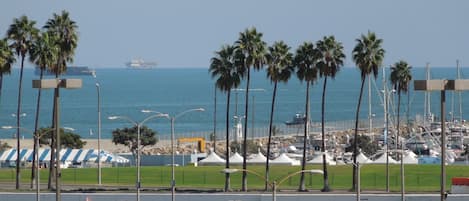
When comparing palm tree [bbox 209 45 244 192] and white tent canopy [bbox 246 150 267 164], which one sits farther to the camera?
white tent canopy [bbox 246 150 267 164]

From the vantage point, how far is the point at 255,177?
110 metres

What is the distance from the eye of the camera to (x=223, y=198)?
281 feet

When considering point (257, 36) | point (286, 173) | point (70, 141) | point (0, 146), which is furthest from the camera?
point (0, 146)

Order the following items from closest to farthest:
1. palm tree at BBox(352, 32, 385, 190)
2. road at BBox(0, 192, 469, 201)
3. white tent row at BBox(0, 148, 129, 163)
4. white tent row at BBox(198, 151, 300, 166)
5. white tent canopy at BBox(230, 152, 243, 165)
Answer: road at BBox(0, 192, 469, 201), palm tree at BBox(352, 32, 385, 190), white tent canopy at BBox(230, 152, 243, 165), white tent row at BBox(198, 151, 300, 166), white tent row at BBox(0, 148, 129, 163)

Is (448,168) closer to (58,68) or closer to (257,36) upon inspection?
(257,36)

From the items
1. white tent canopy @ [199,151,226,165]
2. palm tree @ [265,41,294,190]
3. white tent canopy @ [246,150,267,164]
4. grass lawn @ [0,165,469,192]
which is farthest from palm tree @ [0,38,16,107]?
white tent canopy @ [246,150,267,164]

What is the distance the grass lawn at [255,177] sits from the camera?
101 meters

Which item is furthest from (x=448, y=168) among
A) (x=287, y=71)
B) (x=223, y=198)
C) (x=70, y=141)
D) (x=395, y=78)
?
(x=70, y=141)

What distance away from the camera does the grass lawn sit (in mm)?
100562

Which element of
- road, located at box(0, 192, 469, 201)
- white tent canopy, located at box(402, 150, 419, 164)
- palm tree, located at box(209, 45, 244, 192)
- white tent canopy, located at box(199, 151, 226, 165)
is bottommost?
road, located at box(0, 192, 469, 201)

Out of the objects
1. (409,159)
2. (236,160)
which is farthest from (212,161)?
(409,159)

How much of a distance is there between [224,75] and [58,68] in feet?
43.2

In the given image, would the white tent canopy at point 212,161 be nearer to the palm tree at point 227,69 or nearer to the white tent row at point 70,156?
the white tent row at point 70,156

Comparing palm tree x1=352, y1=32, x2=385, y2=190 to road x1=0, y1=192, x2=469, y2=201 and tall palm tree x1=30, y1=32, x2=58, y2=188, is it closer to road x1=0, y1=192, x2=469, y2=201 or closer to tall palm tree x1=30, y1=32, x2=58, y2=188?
road x1=0, y1=192, x2=469, y2=201
